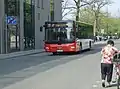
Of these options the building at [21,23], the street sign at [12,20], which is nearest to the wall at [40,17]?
the building at [21,23]

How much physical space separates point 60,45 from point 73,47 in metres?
1.14

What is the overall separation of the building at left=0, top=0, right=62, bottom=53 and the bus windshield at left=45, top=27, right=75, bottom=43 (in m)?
3.22

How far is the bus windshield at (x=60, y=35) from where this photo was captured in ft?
109

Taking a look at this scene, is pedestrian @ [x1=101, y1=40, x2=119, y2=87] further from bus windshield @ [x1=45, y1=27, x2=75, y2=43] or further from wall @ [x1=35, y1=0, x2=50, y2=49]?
wall @ [x1=35, y1=0, x2=50, y2=49]

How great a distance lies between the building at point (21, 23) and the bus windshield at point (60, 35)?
10.6ft

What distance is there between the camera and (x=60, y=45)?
3341 centimetres

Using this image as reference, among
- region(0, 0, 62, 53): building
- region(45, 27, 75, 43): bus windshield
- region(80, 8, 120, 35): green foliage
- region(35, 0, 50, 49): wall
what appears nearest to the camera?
region(45, 27, 75, 43): bus windshield

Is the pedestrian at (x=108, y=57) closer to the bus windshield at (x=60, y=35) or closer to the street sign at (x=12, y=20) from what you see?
the bus windshield at (x=60, y=35)

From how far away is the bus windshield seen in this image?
33.2 metres

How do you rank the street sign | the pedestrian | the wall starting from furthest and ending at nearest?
the wall → the street sign → the pedestrian

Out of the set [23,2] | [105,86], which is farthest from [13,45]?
[105,86]

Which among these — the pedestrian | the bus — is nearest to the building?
the bus

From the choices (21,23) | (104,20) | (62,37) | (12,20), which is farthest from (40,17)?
(104,20)

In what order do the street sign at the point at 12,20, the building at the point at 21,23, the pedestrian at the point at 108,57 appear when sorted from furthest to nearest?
the street sign at the point at 12,20 → the building at the point at 21,23 → the pedestrian at the point at 108,57
